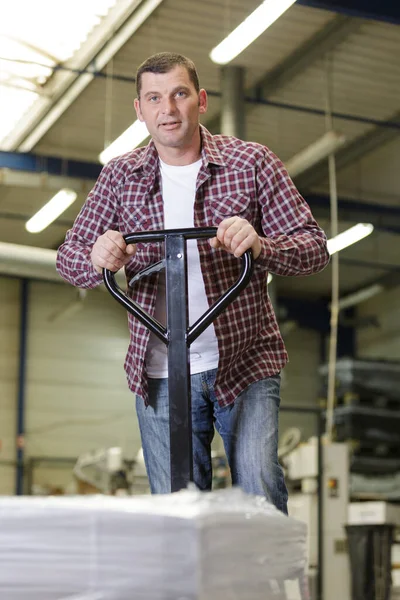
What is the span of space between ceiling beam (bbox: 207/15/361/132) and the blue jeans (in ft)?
25.3

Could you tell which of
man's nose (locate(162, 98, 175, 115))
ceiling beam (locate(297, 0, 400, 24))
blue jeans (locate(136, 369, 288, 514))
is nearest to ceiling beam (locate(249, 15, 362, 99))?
ceiling beam (locate(297, 0, 400, 24))

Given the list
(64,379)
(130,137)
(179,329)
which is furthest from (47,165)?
(179,329)

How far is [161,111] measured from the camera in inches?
82.7

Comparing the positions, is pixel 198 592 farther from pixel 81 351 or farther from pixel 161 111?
pixel 81 351

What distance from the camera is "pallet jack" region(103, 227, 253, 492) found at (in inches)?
68.6

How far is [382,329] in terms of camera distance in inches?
693

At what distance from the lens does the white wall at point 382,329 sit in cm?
1716

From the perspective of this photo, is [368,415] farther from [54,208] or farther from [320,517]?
[54,208]

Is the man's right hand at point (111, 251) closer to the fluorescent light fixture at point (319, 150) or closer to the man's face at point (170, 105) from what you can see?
the man's face at point (170, 105)

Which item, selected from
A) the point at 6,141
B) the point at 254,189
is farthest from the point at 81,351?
the point at 254,189

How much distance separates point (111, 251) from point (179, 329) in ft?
0.80

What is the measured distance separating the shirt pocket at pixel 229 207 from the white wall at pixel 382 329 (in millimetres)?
15176

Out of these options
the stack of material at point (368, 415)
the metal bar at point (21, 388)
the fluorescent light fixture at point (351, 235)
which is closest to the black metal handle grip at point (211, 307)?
the fluorescent light fixture at point (351, 235)

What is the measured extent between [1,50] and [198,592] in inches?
328
